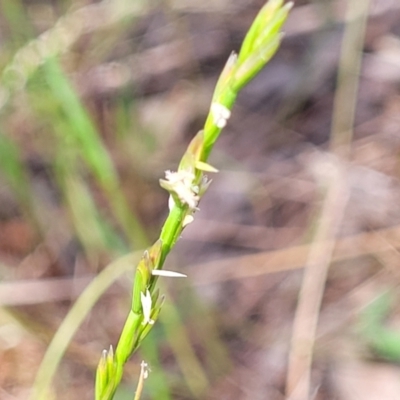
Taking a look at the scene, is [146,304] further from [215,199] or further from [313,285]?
[215,199]

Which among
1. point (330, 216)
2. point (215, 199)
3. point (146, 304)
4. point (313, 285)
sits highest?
point (215, 199)

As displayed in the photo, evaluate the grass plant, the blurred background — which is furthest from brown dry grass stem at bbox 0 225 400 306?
the grass plant

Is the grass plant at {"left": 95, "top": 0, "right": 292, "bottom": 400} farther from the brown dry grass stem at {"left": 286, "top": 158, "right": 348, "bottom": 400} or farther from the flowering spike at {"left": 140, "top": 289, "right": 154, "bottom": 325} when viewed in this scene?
the brown dry grass stem at {"left": 286, "top": 158, "right": 348, "bottom": 400}

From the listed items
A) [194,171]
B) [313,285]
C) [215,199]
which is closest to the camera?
[194,171]

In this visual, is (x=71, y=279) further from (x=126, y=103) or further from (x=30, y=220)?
(x=126, y=103)

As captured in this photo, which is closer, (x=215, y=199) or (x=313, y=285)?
(x=313, y=285)

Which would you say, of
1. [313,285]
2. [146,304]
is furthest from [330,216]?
[146,304]

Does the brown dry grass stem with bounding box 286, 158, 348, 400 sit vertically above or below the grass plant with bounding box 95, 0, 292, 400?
above

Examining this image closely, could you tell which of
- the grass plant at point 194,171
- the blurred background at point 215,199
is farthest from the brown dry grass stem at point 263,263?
the grass plant at point 194,171

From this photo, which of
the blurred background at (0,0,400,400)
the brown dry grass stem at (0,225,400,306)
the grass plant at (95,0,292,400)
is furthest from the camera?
the brown dry grass stem at (0,225,400,306)

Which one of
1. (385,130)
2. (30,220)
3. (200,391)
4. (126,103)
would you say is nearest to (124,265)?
(200,391)
